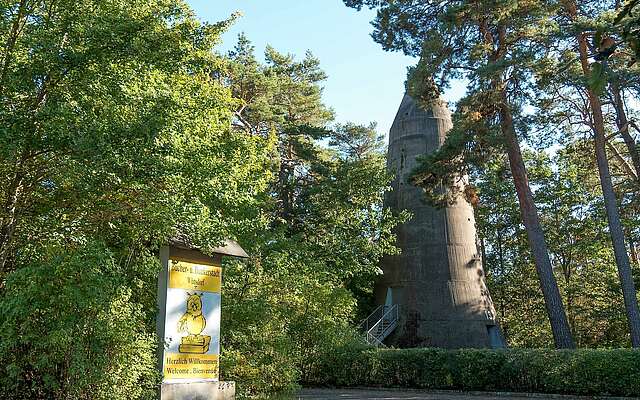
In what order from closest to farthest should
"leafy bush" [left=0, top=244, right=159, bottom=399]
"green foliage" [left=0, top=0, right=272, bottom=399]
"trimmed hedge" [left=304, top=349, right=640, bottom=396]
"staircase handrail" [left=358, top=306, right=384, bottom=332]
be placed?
"leafy bush" [left=0, top=244, right=159, bottom=399] < "green foliage" [left=0, top=0, right=272, bottom=399] < "trimmed hedge" [left=304, top=349, right=640, bottom=396] < "staircase handrail" [left=358, top=306, right=384, bottom=332]

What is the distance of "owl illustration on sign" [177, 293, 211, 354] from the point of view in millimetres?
7566

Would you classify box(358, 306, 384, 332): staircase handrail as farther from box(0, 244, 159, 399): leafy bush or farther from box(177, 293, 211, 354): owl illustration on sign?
box(0, 244, 159, 399): leafy bush

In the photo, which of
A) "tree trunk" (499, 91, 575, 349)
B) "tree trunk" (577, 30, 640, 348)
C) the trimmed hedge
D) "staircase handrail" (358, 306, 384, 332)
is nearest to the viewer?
the trimmed hedge

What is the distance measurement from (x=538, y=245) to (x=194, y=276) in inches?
430

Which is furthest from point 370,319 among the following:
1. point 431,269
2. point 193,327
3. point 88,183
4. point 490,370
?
point 88,183

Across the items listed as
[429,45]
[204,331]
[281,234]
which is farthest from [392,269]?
[204,331]

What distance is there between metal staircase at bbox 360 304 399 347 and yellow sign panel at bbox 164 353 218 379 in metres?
14.0

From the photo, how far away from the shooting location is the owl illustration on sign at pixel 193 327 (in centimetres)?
757

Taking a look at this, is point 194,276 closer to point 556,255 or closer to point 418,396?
point 418,396

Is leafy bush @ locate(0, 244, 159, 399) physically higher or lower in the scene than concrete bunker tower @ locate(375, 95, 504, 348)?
lower

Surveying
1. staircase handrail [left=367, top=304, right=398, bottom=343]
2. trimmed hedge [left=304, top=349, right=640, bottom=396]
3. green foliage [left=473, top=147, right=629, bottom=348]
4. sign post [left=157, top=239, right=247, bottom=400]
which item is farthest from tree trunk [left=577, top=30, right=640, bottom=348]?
sign post [left=157, top=239, right=247, bottom=400]

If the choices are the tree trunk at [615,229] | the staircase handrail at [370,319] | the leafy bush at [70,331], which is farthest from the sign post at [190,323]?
the staircase handrail at [370,319]

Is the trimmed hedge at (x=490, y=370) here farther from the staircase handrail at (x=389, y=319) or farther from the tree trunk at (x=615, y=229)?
the staircase handrail at (x=389, y=319)

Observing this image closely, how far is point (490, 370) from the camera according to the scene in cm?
1477
